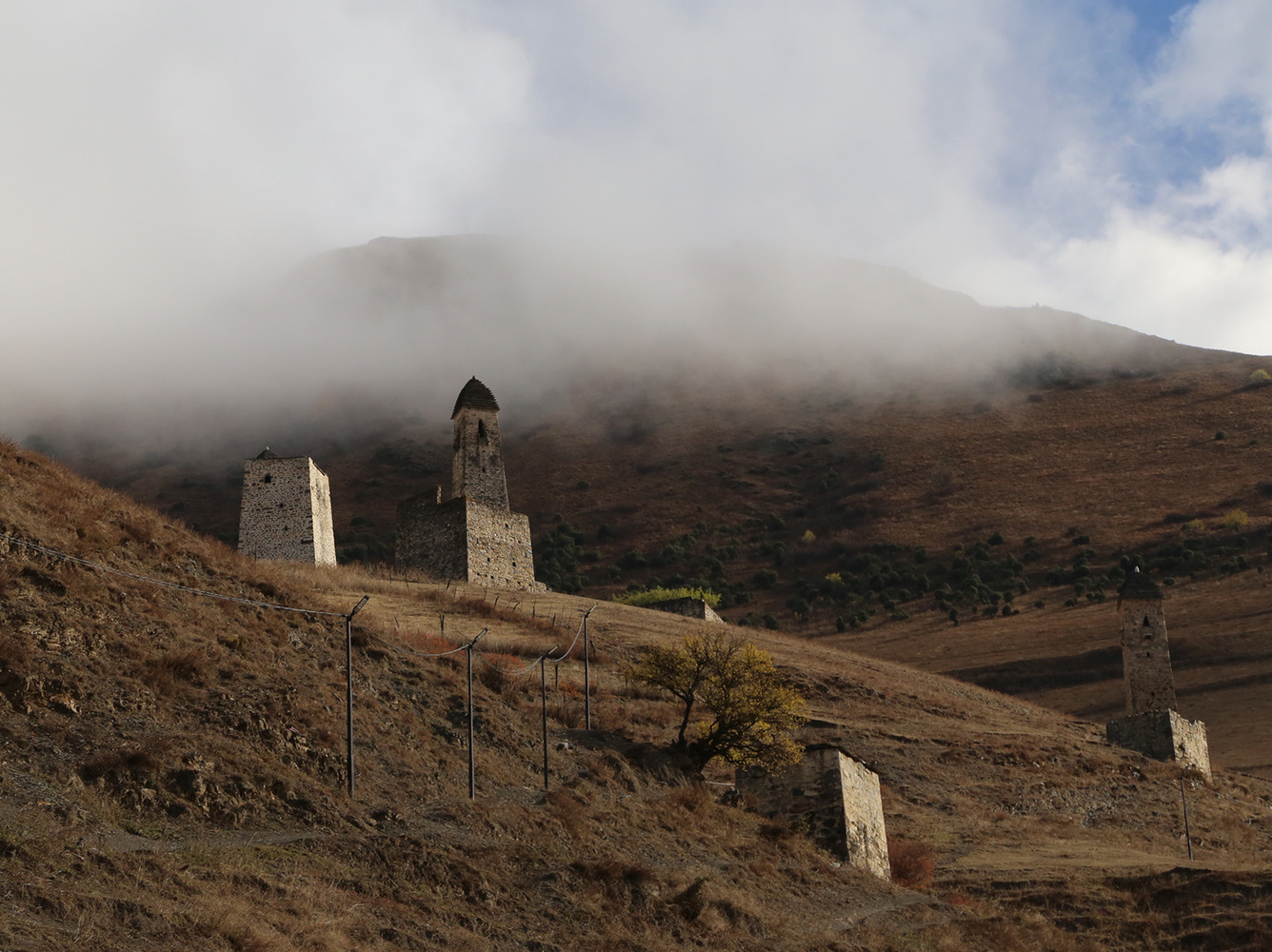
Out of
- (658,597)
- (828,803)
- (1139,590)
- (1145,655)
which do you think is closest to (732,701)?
(828,803)

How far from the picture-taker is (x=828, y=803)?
24141mm

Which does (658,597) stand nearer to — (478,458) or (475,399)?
(478,458)

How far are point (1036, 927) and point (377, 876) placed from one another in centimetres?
1154

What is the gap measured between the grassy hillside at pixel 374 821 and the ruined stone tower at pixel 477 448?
74.2 ft

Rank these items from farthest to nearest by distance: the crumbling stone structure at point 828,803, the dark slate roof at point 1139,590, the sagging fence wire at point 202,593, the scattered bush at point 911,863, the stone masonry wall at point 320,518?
the stone masonry wall at point 320,518
the dark slate roof at point 1139,590
the scattered bush at point 911,863
the crumbling stone structure at point 828,803
the sagging fence wire at point 202,593

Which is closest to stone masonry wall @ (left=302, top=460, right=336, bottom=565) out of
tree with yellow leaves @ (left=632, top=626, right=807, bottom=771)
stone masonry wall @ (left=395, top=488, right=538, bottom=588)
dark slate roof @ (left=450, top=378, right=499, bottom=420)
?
stone masonry wall @ (left=395, top=488, right=538, bottom=588)

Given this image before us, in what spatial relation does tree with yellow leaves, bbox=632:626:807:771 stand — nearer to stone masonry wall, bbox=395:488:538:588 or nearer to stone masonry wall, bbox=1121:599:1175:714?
stone masonry wall, bbox=1121:599:1175:714

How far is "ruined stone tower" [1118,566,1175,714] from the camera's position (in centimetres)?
4419

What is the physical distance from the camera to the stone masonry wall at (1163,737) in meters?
38.0

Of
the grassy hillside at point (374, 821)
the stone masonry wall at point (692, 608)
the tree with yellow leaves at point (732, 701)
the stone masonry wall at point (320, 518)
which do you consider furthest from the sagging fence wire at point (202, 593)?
the stone masonry wall at point (692, 608)

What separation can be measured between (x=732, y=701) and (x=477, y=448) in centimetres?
3079

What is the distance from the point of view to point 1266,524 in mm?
85562

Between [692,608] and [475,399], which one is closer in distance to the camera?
[692,608]

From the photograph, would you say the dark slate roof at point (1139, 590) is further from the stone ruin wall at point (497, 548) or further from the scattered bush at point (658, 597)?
the stone ruin wall at point (497, 548)
